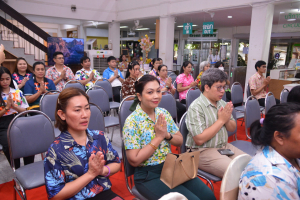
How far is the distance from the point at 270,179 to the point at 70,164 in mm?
1051

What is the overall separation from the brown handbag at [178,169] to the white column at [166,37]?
304 inches

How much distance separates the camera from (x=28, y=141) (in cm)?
198

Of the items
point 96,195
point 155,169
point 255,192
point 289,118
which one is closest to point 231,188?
point 255,192

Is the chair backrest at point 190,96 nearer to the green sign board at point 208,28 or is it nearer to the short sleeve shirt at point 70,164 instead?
the short sleeve shirt at point 70,164

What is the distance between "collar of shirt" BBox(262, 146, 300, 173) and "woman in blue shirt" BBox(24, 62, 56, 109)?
10.3 ft

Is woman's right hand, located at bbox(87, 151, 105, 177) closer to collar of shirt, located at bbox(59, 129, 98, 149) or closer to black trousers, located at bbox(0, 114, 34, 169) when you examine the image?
collar of shirt, located at bbox(59, 129, 98, 149)

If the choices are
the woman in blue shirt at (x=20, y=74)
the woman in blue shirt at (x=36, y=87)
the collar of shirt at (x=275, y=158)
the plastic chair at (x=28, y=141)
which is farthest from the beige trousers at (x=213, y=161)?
the woman in blue shirt at (x=20, y=74)

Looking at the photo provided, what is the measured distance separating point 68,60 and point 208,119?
789cm

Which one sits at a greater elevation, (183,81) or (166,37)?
(166,37)

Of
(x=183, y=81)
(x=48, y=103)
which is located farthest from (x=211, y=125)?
(x=183, y=81)

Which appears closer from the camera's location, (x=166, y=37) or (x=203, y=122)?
(x=203, y=122)

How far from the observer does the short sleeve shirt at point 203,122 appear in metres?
1.92

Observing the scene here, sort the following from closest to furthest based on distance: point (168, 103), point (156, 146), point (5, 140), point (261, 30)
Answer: point (156, 146) → point (5, 140) → point (168, 103) → point (261, 30)

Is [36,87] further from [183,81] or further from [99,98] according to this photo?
[183,81]
